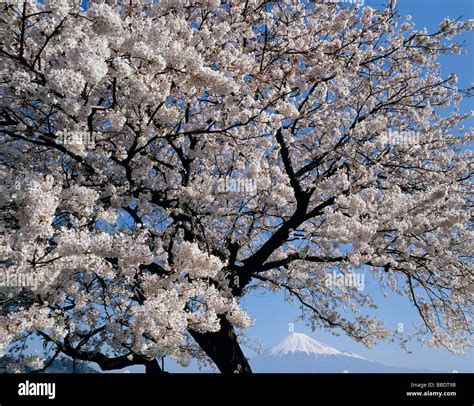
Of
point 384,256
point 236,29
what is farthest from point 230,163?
point 384,256

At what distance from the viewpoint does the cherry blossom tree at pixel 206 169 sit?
5930 millimetres

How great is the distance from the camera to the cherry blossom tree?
19.5 feet

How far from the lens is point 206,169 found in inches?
435

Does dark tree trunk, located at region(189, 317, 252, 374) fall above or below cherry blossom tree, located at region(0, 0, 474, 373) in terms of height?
below
